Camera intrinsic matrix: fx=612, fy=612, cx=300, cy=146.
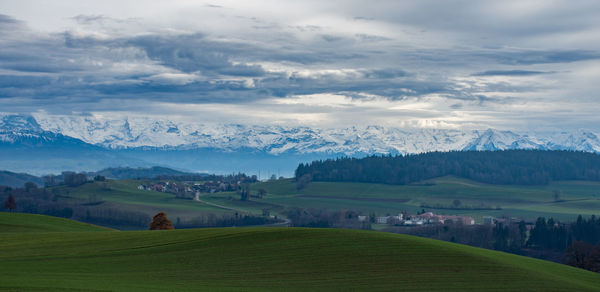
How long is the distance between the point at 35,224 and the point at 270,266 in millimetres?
55997

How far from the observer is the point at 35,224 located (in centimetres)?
8650

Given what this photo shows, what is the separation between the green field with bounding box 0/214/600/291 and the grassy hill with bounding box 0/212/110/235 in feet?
88.2

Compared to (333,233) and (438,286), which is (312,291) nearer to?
(438,286)

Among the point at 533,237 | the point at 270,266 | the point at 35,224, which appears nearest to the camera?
the point at 270,266

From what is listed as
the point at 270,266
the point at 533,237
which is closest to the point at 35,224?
the point at 270,266

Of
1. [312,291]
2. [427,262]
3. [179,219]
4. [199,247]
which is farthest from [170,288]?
[179,219]

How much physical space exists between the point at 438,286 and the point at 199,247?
21.3 m

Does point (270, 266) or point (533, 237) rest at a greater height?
point (270, 266)

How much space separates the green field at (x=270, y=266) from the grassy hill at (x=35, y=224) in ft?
88.2

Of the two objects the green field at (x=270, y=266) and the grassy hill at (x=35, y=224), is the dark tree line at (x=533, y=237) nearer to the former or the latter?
the grassy hill at (x=35, y=224)

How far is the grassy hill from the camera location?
3187 inches

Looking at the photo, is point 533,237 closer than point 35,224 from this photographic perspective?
No

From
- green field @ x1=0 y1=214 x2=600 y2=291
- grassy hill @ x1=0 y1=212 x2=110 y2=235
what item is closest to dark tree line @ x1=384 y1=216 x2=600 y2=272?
grassy hill @ x1=0 y1=212 x2=110 y2=235

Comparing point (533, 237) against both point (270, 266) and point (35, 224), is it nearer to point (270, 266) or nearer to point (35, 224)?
point (35, 224)
